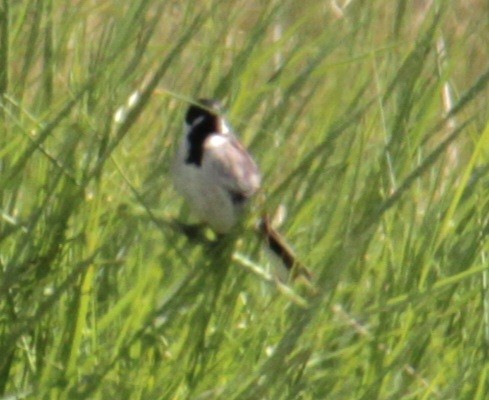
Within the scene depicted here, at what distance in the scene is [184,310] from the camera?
2.33 metres

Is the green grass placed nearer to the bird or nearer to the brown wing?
the bird

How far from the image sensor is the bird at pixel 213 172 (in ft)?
9.75

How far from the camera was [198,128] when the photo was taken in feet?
10.8

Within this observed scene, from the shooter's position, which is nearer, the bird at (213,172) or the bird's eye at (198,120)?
the bird at (213,172)

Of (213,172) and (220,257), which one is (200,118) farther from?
(220,257)

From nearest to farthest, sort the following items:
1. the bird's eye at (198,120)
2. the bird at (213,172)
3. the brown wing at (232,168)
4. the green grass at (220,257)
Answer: the green grass at (220,257) → the bird at (213,172) → the brown wing at (232,168) → the bird's eye at (198,120)

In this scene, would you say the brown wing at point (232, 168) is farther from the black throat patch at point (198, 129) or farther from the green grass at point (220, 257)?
the green grass at point (220, 257)

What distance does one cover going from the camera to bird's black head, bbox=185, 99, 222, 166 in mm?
3189

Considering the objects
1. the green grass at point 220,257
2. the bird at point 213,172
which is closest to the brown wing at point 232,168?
the bird at point 213,172

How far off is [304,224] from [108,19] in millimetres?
551

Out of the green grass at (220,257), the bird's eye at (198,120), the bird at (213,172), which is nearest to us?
the green grass at (220,257)

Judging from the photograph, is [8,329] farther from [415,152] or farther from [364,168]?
[364,168]

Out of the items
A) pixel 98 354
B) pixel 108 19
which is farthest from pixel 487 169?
pixel 108 19

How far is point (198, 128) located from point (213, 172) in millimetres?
140
